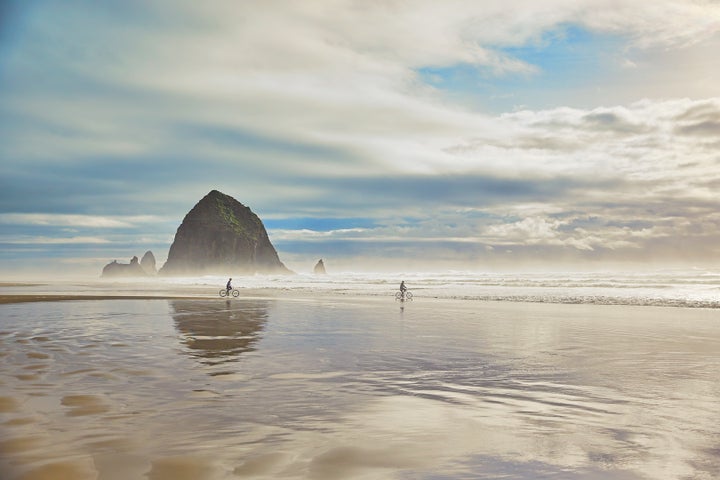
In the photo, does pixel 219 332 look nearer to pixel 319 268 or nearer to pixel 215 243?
pixel 215 243

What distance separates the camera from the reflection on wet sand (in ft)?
50.3

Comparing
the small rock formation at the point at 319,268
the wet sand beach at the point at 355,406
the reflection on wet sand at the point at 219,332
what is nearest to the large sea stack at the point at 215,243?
the small rock formation at the point at 319,268

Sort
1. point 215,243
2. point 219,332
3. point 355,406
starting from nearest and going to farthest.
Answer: point 355,406 < point 219,332 < point 215,243

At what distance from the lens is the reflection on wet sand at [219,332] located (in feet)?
50.3

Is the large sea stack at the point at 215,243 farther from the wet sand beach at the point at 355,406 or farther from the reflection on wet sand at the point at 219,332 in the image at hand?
the wet sand beach at the point at 355,406

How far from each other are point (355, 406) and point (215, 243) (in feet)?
545

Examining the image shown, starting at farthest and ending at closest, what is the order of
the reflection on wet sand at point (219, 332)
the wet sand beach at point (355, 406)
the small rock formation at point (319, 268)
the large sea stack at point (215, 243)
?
the small rock formation at point (319, 268)
the large sea stack at point (215, 243)
the reflection on wet sand at point (219, 332)
the wet sand beach at point (355, 406)

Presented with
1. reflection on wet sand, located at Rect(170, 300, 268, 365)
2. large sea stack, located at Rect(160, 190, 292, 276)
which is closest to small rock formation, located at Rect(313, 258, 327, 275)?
large sea stack, located at Rect(160, 190, 292, 276)

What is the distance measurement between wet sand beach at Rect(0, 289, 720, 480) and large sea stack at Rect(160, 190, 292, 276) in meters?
151

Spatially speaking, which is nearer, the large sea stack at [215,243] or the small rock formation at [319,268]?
the large sea stack at [215,243]

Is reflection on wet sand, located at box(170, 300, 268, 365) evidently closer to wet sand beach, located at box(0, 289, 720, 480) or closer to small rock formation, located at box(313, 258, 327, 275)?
wet sand beach, located at box(0, 289, 720, 480)

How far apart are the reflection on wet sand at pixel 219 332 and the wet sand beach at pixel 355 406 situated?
0.61ft

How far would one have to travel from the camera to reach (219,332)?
20.9m

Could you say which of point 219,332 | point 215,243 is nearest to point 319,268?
point 215,243
